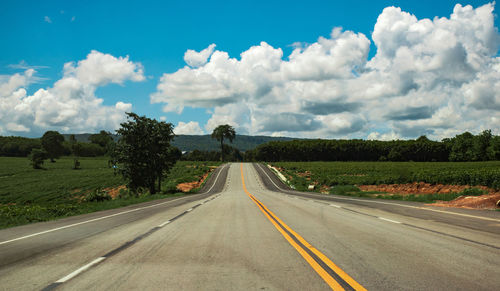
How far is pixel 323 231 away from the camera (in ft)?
29.3

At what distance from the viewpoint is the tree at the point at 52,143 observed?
Answer: 4815 inches

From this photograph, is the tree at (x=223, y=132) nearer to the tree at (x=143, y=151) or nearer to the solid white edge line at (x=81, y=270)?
the tree at (x=143, y=151)

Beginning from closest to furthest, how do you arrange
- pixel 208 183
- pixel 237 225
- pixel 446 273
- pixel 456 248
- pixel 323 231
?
1. pixel 446 273
2. pixel 456 248
3. pixel 323 231
4. pixel 237 225
5. pixel 208 183

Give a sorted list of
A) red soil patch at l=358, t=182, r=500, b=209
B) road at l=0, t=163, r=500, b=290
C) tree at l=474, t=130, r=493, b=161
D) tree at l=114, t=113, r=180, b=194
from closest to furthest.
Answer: road at l=0, t=163, r=500, b=290 → red soil patch at l=358, t=182, r=500, b=209 → tree at l=114, t=113, r=180, b=194 → tree at l=474, t=130, r=493, b=161

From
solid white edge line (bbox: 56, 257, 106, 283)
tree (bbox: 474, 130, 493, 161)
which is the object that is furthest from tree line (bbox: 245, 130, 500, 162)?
solid white edge line (bbox: 56, 257, 106, 283)

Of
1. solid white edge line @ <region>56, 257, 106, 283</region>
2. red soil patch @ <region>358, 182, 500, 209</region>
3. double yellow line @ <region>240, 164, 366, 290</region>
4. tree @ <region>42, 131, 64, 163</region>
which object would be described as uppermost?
tree @ <region>42, 131, 64, 163</region>

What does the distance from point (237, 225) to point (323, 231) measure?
2.83 m

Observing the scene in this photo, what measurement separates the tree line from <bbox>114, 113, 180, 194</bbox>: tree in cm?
12861

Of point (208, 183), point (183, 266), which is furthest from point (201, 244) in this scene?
point (208, 183)

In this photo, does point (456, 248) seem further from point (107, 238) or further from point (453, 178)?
point (453, 178)

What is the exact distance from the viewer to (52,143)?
4897 inches

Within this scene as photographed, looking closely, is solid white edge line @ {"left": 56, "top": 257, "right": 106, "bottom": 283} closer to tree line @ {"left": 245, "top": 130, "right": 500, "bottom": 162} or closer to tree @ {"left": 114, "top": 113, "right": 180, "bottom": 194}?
tree @ {"left": 114, "top": 113, "right": 180, "bottom": 194}

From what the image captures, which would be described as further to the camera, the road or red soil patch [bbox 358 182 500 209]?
red soil patch [bbox 358 182 500 209]

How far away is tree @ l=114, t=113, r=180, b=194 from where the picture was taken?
39250 mm
